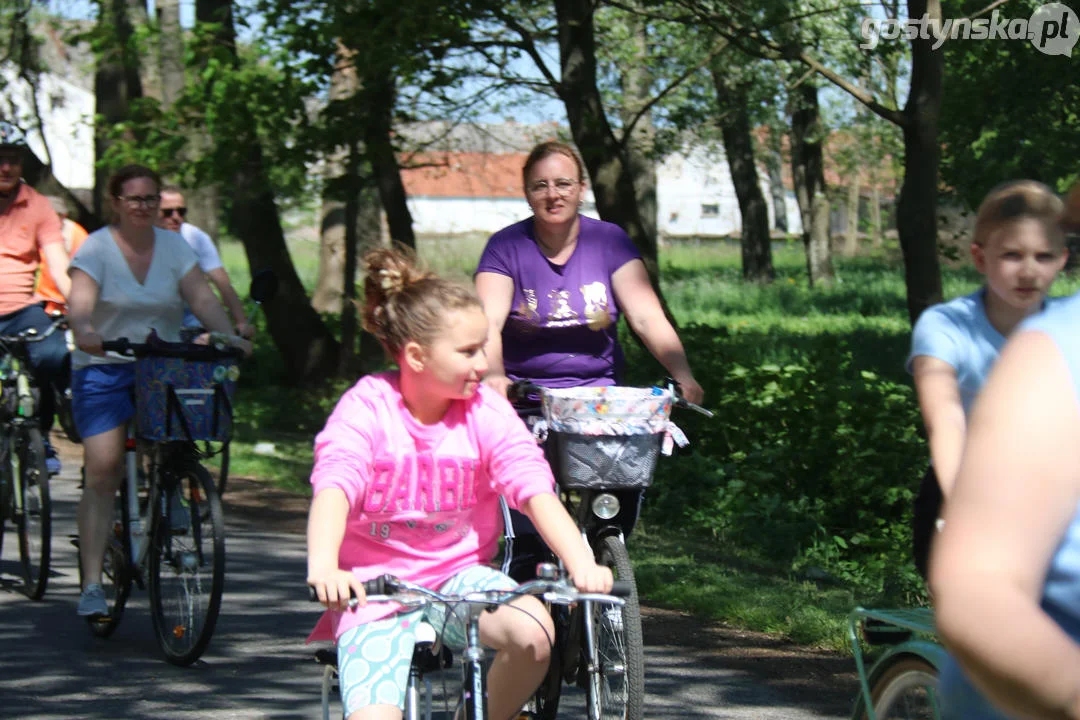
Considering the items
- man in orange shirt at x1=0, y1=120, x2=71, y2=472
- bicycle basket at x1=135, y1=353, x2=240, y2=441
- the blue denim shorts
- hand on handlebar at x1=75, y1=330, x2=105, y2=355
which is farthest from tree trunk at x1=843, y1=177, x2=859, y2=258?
hand on handlebar at x1=75, y1=330, x2=105, y2=355

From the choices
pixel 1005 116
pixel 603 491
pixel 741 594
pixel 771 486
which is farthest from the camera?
pixel 1005 116

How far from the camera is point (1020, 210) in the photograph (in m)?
3.88

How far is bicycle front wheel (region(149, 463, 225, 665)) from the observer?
243 inches

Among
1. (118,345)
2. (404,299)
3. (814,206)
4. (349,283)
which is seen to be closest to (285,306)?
(349,283)

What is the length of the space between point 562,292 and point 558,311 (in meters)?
0.08

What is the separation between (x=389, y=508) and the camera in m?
3.70

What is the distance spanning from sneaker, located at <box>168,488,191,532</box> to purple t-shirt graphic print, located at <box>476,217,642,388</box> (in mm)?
1788

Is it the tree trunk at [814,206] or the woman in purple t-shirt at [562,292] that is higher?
the tree trunk at [814,206]

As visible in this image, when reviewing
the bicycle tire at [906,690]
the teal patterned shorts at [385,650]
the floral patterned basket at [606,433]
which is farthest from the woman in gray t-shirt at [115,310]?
the bicycle tire at [906,690]

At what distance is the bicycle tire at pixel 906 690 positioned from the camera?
11.3ft

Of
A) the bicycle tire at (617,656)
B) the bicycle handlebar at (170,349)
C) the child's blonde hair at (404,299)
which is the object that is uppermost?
the child's blonde hair at (404,299)

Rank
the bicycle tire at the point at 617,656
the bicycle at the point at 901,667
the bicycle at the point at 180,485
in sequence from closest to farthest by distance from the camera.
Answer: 1. the bicycle at the point at 901,667
2. the bicycle tire at the point at 617,656
3. the bicycle at the point at 180,485

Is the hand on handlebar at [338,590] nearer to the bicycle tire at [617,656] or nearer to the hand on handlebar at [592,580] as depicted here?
the hand on handlebar at [592,580]

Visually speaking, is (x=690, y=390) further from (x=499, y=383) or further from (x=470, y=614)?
(x=470, y=614)
